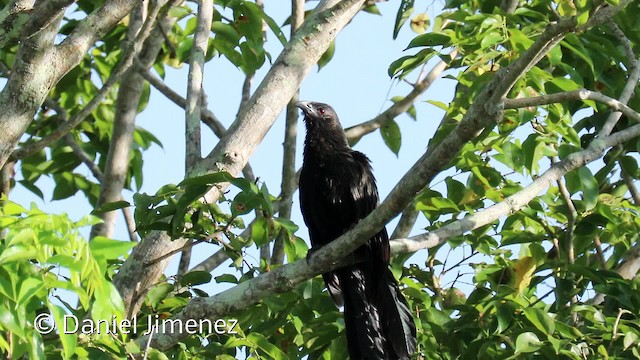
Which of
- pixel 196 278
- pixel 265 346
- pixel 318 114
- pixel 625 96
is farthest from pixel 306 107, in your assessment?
pixel 265 346

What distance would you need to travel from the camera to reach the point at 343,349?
552 cm

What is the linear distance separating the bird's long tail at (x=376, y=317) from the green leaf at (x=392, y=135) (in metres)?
1.58

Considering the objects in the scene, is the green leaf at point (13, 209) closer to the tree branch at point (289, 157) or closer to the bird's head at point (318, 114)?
the tree branch at point (289, 157)

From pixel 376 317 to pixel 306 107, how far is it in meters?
1.63

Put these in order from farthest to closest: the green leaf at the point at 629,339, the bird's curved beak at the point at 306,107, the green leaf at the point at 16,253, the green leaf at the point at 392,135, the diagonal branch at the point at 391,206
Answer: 1. the green leaf at the point at 392,135
2. the bird's curved beak at the point at 306,107
3. the green leaf at the point at 629,339
4. the diagonal branch at the point at 391,206
5. the green leaf at the point at 16,253

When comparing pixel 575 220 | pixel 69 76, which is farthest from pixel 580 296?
pixel 69 76

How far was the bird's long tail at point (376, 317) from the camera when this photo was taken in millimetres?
5434

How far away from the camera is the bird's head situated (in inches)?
265

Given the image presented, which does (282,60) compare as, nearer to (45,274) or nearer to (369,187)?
(369,187)

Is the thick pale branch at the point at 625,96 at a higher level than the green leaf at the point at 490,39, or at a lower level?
lower

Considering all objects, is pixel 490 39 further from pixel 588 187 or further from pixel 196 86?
pixel 196 86

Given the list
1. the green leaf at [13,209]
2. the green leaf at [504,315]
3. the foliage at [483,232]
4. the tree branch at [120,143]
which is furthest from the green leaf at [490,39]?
the tree branch at [120,143]

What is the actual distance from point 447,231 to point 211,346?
1201 millimetres

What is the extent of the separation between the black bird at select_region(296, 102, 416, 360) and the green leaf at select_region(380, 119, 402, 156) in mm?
732
